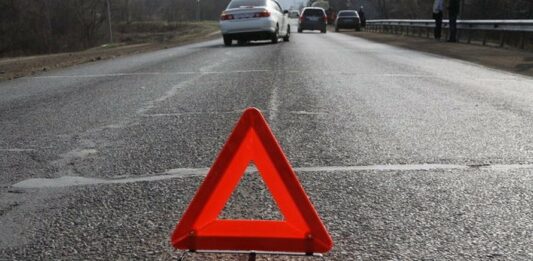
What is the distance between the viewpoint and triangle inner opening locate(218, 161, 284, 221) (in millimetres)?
3143

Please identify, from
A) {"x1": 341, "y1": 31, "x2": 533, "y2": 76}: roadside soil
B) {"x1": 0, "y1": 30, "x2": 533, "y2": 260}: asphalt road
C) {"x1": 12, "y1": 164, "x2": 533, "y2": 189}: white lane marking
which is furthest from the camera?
{"x1": 341, "y1": 31, "x2": 533, "y2": 76}: roadside soil

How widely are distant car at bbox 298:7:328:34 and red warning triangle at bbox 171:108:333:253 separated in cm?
3721

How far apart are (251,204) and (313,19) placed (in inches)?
1448

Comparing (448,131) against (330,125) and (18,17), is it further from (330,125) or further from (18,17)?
(18,17)

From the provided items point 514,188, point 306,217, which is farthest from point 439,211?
point 306,217

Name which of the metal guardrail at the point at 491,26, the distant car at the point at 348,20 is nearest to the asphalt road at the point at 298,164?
the metal guardrail at the point at 491,26

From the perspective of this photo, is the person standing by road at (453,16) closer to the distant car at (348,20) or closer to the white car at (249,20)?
the white car at (249,20)

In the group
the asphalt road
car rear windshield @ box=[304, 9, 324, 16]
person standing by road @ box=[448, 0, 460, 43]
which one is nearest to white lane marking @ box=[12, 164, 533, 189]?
the asphalt road

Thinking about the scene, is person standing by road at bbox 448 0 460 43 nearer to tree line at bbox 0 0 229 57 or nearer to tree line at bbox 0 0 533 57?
tree line at bbox 0 0 533 57

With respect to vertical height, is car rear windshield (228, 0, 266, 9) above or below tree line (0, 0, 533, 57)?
above

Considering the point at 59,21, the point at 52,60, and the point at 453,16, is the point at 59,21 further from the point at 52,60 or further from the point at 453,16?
the point at 453,16

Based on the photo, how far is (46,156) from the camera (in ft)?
15.3

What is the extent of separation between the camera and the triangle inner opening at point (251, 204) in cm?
314

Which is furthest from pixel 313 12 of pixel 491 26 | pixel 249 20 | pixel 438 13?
pixel 491 26
